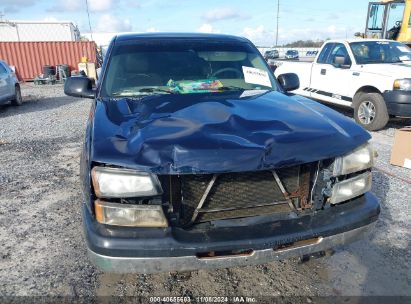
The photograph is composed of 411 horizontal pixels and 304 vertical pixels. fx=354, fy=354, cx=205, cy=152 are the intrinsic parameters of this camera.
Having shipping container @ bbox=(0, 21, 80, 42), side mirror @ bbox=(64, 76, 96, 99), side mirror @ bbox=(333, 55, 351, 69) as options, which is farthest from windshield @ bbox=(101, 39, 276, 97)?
shipping container @ bbox=(0, 21, 80, 42)

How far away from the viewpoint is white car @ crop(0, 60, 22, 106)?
10.1 metres

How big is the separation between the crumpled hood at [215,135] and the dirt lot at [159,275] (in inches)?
42.3

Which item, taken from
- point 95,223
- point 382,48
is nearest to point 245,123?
point 95,223

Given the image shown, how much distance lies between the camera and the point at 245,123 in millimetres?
2180

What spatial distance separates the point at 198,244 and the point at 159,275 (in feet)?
3.07

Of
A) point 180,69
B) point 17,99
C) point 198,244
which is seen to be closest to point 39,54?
point 17,99

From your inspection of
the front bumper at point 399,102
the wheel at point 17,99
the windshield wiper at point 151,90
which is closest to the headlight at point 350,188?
the windshield wiper at point 151,90

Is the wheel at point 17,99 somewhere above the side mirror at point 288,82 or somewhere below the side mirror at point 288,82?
below

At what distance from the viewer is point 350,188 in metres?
2.23

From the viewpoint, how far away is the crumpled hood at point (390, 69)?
6.42 metres

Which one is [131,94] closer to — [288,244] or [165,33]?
[165,33]

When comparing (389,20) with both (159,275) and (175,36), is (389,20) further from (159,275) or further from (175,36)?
(159,275)

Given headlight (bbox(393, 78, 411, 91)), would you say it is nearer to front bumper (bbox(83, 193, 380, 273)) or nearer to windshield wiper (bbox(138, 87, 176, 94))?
windshield wiper (bbox(138, 87, 176, 94))

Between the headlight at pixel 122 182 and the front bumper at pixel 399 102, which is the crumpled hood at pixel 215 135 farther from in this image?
the front bumper at pixel 399 102
